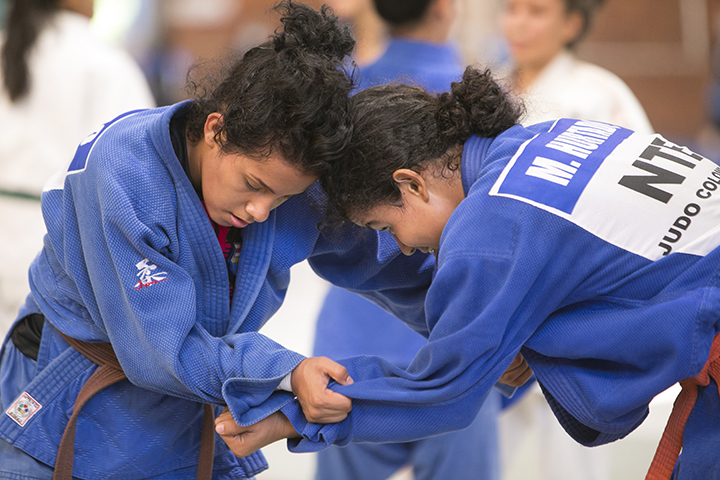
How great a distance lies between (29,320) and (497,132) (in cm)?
91

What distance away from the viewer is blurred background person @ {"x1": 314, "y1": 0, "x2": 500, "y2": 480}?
6.41 feet

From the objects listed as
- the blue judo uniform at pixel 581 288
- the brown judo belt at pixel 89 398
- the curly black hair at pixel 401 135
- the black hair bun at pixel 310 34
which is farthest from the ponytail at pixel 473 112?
the brown judo belt at pixel 89 398

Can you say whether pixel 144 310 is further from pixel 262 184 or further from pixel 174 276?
pixel 262 184

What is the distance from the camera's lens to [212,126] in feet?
4.24

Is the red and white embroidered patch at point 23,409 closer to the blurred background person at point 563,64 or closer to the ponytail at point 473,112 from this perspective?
the ponytail at point 473,112

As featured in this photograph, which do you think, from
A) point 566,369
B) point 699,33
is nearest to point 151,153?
point 566,369

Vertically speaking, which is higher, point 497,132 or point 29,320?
point 497,132

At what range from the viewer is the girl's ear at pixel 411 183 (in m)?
1.32

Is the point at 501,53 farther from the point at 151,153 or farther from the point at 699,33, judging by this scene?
the point at 151,153

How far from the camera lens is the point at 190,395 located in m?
1.26

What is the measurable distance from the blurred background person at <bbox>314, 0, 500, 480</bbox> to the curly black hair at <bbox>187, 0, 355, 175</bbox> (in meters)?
0.59

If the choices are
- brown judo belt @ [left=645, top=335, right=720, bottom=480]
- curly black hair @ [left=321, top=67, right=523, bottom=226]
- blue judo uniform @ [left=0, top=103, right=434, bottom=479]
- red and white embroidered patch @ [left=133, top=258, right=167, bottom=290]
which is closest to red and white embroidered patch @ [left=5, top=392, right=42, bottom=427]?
blue judo uniform @ [left=0, top=103, right=434, bottom=479]

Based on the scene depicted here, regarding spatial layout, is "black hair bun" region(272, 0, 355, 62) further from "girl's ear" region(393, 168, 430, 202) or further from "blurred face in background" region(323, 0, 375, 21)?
"blurred face in background" region(323, 0, 375, 21)

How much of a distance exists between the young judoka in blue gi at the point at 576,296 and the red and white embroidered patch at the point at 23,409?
34cm
